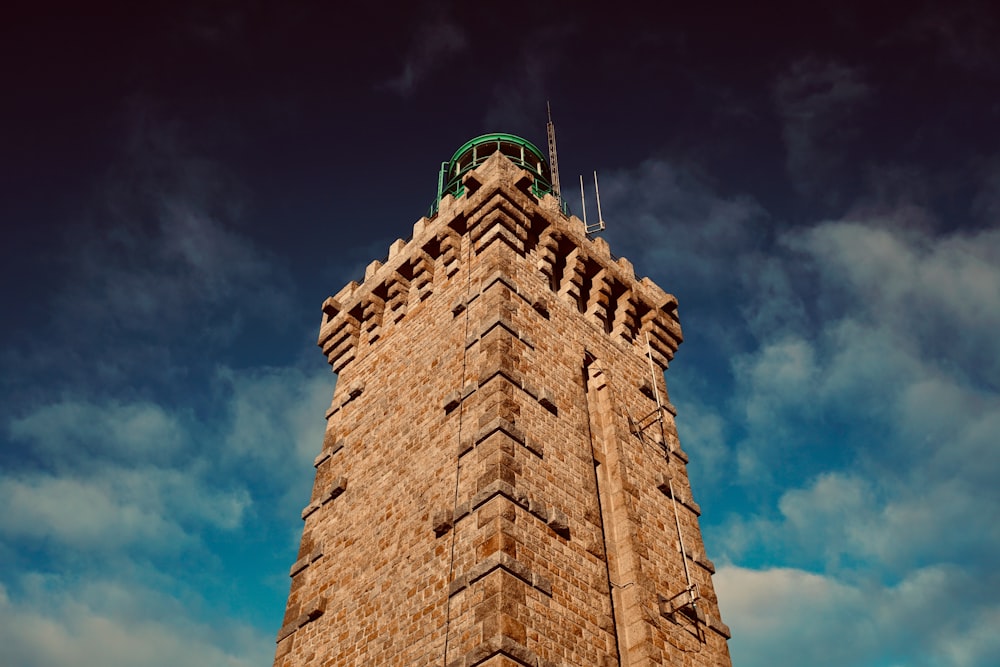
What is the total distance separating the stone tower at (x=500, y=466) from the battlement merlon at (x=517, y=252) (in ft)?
0.18

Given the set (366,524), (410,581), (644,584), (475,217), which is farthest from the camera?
(475,217)

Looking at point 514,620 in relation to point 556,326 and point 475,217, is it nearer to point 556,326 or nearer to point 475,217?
point 556,326

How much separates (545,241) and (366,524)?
7.94 metres

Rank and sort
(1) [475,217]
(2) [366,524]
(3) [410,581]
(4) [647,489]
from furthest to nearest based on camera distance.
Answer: (1) [475,217] < (4) [647,489] < (2) [366,524] < (3) [410,581]

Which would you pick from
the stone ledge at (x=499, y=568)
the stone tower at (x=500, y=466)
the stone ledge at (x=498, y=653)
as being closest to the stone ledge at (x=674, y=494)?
the stone tower at (x=500, y=466)

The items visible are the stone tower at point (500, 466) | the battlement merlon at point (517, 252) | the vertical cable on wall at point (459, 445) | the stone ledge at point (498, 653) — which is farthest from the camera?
the battlement merlon at point (517, 252)

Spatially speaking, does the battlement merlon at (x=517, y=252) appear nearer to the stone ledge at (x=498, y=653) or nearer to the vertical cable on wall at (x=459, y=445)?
the vertical cable on wall at (x=459, y=445)

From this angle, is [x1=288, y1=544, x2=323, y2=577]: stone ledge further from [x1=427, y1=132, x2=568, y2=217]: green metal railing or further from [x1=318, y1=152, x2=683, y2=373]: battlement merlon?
[x1=427, y1=132, x2=568, y2=217]: green metal railing

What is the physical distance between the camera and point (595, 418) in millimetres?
17266

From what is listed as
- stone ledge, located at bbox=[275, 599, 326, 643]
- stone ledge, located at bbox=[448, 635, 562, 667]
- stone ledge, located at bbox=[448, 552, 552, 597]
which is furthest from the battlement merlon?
stone ledge, located at bbox=[448, 635, 562, 667]

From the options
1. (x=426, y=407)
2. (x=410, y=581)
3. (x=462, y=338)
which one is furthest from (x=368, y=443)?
(x=410, y=581)

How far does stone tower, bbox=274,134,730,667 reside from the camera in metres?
12.5

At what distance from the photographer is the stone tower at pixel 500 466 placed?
41.1 feet

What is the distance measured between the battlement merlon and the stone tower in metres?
0.06
